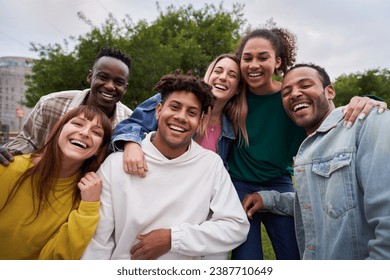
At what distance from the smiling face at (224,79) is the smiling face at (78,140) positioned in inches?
34.7

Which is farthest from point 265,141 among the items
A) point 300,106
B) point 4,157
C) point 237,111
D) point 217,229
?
point 4,157

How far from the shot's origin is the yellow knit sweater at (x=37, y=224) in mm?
1687

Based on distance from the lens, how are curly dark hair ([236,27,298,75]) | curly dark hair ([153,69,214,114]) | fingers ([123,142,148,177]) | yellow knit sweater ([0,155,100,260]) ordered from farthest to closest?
curly dark hair ([236,27,298,75]), curly dark hair ([153,69,214,114]), fingers ([123,142,148,177]), yellow knit sweater ([0,155,100,260])

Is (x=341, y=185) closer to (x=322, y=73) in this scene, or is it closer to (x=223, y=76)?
(x=322, y=73)

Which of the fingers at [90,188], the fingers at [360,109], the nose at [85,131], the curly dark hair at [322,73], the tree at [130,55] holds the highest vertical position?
the tree at [130,55]

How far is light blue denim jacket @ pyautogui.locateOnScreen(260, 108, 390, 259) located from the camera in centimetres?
138

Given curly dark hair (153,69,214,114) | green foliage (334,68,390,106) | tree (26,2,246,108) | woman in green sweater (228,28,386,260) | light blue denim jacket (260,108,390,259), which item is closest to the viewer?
light blue denim jacket (260,108,390,259)

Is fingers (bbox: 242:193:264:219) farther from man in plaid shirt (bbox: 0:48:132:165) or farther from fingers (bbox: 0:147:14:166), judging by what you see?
fingers (bbox: 0:147:14:166)

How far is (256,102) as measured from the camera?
238cm

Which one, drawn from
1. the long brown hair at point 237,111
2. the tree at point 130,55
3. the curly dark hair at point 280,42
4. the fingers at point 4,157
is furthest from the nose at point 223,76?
the tree at point 130,55

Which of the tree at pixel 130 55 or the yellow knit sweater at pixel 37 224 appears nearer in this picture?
the yellow knit sweater at pixel 37 224

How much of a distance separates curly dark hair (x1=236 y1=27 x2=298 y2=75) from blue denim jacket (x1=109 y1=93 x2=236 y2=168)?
0.59 m

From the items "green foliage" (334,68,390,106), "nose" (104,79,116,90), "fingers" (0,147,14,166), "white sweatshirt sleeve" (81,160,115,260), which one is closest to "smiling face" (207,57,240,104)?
"nose" (104,79,116,90)

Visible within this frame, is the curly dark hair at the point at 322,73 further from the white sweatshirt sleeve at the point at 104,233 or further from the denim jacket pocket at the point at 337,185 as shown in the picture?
the white sweatshirt sleeve at the point at 104,233
